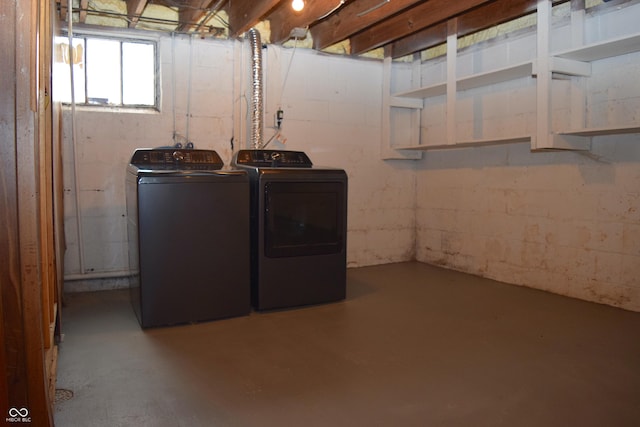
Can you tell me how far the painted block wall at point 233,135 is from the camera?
3.90m

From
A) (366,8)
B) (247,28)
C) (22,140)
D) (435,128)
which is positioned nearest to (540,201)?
(435,128)

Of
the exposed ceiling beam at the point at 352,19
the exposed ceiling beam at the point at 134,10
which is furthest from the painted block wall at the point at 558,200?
the exposed ceiling beam at the point at 134,10

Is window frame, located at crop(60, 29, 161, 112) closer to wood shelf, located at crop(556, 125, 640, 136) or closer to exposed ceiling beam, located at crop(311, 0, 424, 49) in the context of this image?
exposed ceiling beam, located at crop(311, 0, 424, 49)

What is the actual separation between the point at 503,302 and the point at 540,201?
959 mm

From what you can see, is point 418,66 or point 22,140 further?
point 418,66

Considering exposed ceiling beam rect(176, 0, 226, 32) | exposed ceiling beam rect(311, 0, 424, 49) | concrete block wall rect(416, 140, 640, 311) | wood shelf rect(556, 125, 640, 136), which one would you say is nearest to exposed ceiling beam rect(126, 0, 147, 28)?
exposed ceiling beam rect(176, 0, 226, 32)

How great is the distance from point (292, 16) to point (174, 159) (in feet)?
5.12

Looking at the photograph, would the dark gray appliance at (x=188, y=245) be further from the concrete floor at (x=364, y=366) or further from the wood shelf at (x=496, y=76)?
the wood shelf at (x=496, y=76)

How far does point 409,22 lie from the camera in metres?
4.19

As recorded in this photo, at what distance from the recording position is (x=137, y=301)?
320cm

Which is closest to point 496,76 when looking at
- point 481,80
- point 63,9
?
point 481,80

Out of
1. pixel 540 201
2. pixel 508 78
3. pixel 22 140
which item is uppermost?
pixel 508 78

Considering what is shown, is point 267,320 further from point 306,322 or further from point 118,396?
point 118,396

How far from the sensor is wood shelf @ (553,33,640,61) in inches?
120
